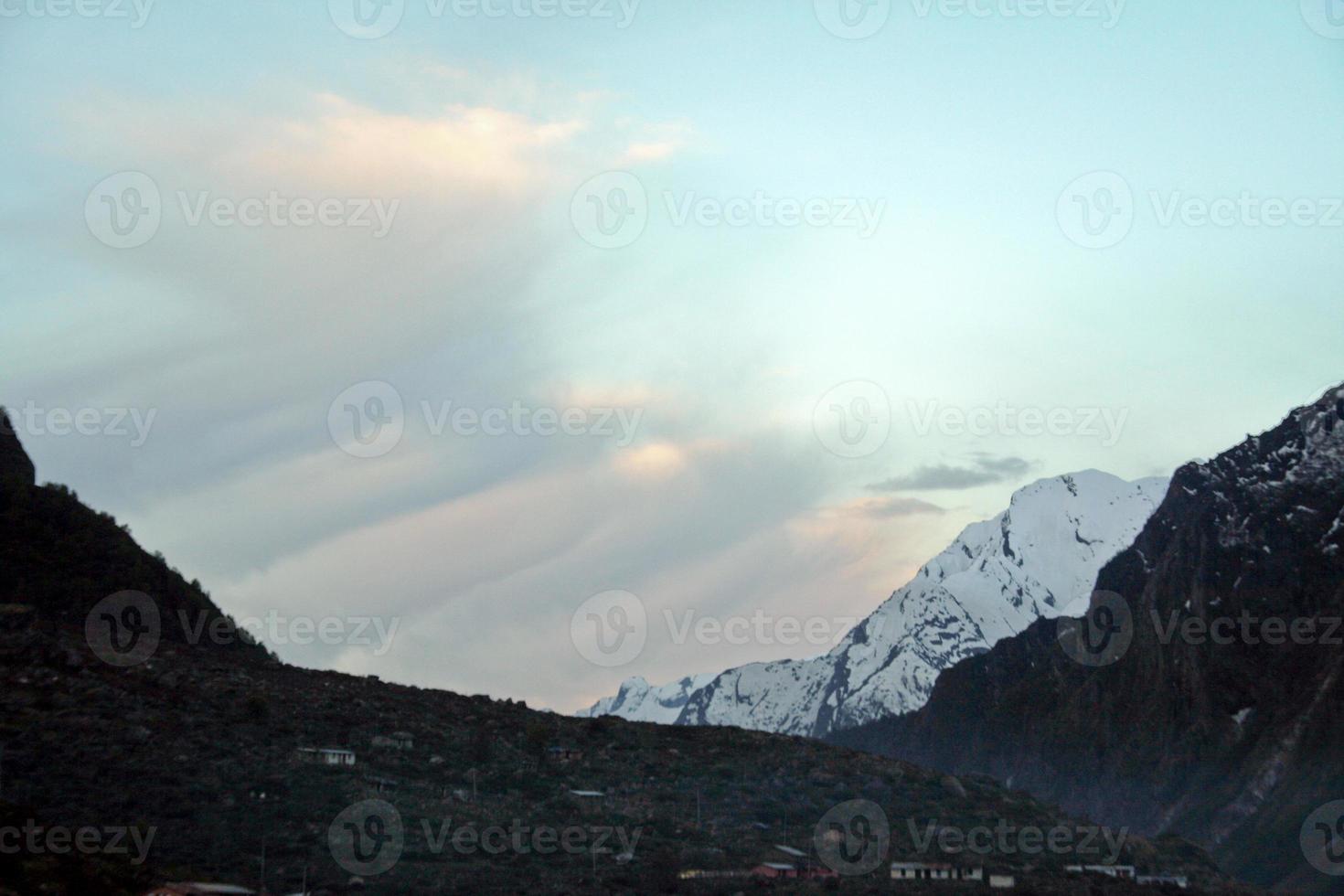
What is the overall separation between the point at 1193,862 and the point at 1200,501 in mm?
98043

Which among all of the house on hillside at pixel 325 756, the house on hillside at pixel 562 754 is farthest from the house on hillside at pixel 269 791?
the house on hillside at pixel 562 754

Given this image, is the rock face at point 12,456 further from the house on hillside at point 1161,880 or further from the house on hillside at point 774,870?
the house on hillside at point 1161,880

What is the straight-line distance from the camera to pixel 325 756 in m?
86.8

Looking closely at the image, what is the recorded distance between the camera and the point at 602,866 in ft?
255

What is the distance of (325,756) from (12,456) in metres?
43.5

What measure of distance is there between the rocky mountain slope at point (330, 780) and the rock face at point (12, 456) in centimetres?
26

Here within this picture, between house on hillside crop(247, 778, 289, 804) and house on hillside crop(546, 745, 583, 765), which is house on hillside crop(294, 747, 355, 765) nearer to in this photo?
house on hillside crop(247, 778, 289, 804)

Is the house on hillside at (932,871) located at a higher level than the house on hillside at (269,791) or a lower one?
lower

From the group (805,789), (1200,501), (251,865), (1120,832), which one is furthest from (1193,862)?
(1200,501)

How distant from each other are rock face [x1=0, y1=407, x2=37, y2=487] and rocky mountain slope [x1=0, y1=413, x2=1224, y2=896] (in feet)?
0.86

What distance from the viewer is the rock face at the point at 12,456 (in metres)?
112

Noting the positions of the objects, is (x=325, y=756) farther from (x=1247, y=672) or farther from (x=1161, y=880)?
(x=1247, y=672)

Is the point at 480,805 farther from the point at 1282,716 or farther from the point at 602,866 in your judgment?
the point at 1282,716

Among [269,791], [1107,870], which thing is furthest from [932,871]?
[269,791]
